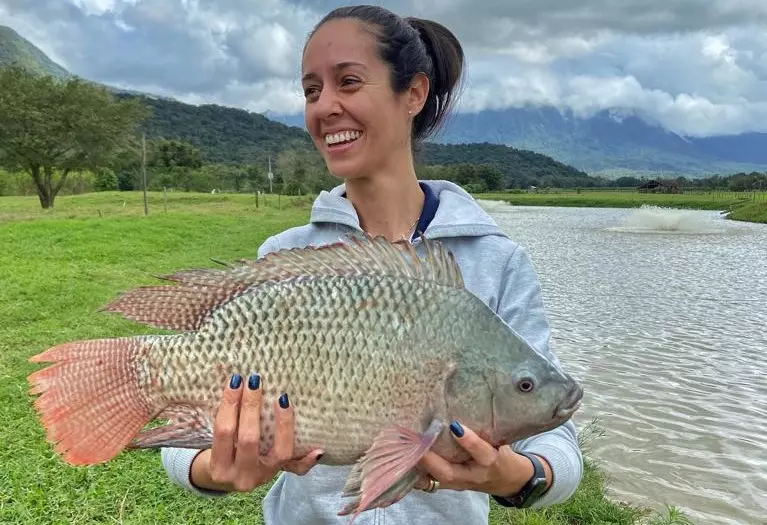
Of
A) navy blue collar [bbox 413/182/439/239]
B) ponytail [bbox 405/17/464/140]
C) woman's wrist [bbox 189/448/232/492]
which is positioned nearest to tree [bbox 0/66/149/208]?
ponytail [bbox 405/17/464/140]

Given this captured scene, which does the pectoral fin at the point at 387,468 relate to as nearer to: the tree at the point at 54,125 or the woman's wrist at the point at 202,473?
the woman's wrist at the point at 202,473

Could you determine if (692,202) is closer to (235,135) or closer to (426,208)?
(426,208)

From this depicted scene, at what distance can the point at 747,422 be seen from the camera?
29.3 feet

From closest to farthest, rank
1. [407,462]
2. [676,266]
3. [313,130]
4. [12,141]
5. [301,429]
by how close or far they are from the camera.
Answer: [407,462], [301,429], [313,130], [676,266], [12,141]

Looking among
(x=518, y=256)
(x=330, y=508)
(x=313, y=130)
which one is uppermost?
(x=313, y=130)

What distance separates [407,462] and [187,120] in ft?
462

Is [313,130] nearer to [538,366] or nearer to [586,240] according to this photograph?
[538,366]

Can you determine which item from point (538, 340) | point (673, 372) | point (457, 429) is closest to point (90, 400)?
point (457, 429)

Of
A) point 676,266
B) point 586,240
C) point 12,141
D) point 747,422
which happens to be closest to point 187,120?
point 12,141

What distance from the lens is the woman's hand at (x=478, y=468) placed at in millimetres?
1686

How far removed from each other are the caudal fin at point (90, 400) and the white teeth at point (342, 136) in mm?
1005

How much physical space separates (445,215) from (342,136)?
50 centimetres

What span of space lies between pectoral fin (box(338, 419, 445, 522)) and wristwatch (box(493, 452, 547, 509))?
0.46 metres

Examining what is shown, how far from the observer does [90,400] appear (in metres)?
1.79
